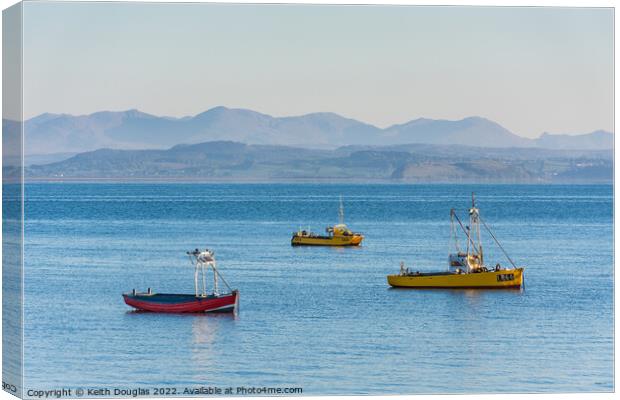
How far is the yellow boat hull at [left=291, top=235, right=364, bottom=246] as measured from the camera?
67562 mm

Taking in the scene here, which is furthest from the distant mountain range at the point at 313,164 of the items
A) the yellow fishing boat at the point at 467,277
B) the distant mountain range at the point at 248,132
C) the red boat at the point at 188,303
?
the red boat at the point at 188,303

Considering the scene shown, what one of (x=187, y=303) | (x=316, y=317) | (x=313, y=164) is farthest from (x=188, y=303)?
(x=313, y=164)

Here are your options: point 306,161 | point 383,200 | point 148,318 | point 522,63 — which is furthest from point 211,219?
point 522,63

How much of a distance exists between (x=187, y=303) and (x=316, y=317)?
10.4ft

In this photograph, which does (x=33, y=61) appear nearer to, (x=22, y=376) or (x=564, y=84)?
(x=22, y=376)

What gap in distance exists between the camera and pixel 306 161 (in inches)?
3570

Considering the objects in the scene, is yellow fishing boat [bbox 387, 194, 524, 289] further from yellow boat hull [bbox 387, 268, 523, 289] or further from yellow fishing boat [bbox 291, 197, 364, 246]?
yellow fishing boat [bbox 291, 197, 364, 246]

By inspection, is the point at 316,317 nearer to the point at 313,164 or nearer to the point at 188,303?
the point at 188,303

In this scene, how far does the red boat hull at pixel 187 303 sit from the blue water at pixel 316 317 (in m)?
0.39

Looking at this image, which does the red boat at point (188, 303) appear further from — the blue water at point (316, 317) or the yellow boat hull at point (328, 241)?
the yellow boat hull at point (328, 241)

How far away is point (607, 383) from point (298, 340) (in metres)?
7.33

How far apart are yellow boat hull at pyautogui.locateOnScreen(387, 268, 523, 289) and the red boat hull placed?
877cm

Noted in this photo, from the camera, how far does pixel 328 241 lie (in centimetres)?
6956

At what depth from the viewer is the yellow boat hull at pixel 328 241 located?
222 ft
